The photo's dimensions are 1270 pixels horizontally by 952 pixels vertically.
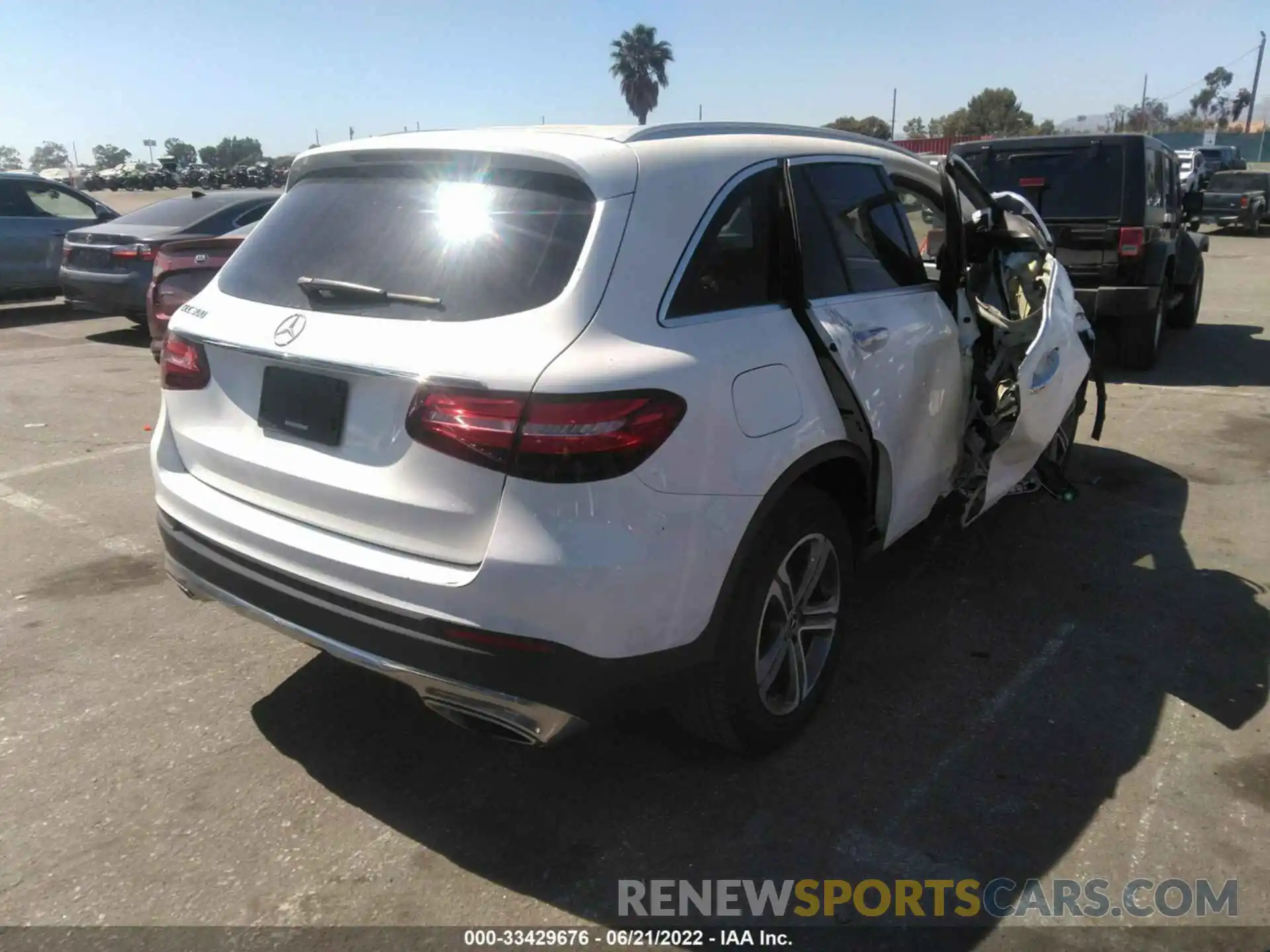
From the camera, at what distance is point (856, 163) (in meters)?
3.70

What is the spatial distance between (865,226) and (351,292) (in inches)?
74.9

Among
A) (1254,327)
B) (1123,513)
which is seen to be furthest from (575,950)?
(1254,327)

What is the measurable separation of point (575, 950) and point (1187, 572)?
3553 millimetres

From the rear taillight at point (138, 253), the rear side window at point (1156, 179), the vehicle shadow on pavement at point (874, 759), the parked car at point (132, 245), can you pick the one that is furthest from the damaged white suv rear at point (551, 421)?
the rear taillight at point (138, 253)

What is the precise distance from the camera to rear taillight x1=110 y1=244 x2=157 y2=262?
1073 centimetres

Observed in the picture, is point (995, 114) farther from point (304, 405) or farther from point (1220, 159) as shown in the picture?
point (304, 405)

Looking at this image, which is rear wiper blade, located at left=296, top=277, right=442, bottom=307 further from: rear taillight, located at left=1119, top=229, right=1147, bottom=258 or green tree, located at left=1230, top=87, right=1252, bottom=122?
green tree, located at left=1230, top=87, right=1252, bottom=122

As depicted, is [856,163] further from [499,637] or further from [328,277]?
[499,637]

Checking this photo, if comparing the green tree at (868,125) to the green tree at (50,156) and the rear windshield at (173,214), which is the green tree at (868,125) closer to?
the rear windshield at (173,214)

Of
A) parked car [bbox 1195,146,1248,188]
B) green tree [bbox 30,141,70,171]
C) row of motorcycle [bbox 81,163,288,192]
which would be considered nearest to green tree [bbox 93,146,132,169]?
green tree [bbox 30,141,70,171]

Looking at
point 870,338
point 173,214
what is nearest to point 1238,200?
point 173,214

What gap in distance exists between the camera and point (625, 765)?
3.14 metres

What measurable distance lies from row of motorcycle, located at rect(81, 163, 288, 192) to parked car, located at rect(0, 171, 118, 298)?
47.9 metres

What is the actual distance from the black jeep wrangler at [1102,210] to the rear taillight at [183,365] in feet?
21.6
